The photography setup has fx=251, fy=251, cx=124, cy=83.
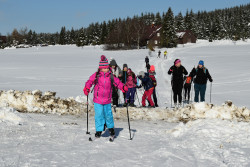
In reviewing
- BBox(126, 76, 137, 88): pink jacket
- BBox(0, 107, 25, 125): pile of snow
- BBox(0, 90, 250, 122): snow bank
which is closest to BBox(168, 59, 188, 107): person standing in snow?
BBox(126, 76, 137, 88): pink jacket

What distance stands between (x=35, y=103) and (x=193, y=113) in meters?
5.28

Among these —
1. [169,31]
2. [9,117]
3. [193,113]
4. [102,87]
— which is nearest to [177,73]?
[193,113]

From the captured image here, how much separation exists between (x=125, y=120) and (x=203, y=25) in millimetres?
109952

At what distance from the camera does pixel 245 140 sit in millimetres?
4793

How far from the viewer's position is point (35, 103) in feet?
28.4

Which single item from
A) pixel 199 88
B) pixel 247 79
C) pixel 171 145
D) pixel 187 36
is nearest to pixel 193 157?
pixel 171 145

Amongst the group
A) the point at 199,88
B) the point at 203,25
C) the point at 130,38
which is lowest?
the point at 199,88

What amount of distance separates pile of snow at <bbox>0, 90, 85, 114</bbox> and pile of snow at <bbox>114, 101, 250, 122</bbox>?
5.88 ft

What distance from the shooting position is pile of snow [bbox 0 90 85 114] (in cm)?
845

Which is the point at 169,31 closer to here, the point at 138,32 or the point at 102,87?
the point at 138,32

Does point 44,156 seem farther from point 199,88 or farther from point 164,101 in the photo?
point 164,101

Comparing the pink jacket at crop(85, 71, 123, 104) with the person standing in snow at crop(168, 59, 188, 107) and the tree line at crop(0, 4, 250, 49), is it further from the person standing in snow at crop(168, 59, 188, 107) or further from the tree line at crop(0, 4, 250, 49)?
the tree line at crop(0, 4, 250, 49)

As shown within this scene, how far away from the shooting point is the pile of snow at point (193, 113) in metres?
7.32

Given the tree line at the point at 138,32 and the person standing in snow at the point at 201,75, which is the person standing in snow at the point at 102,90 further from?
the tree line at the point at 138,32
